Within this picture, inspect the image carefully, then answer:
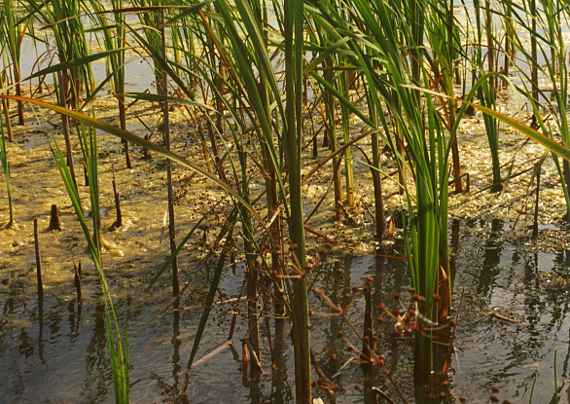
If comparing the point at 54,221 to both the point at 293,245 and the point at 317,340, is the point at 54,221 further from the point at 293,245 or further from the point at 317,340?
the point at 293,245

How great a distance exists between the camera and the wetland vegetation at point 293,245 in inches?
63.6

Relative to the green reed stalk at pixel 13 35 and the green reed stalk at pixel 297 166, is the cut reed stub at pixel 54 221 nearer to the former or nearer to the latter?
the green reed stalk at pixel 13 35

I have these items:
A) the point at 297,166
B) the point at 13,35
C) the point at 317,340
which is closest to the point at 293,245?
the point at 297,166

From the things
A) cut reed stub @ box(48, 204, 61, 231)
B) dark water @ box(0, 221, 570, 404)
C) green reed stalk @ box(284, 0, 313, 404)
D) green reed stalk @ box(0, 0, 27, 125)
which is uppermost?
green reed stalk @ box(0, 0, 27, 125)

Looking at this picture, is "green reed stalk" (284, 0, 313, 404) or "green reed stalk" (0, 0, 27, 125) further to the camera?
"green reed stalk" (0, 0, 27, 125)

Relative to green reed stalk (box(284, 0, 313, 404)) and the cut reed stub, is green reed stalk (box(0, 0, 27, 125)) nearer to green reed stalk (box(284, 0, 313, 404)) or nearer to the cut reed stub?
the cut reed stub

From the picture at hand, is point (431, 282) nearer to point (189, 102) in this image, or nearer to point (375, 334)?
point (375, 334)

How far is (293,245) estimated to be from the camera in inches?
60.8

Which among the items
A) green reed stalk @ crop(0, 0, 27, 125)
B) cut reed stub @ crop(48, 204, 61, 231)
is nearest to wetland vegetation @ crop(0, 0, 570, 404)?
cut reed stub @ crop(48, 204, 61, 231)

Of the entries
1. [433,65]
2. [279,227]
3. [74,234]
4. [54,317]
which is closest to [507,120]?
[279,227]

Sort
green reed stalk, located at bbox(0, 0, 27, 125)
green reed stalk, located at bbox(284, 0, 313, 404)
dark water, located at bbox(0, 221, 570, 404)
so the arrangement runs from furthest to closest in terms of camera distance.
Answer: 1. green reed stalk, located at bbox(0, 0, 27, 125)
2. dark water, located at bbox(0, 221, 570, 404)
3. green reed stalk, located at bbox(284, 0, 313, 404)

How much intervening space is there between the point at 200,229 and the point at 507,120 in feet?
5.75

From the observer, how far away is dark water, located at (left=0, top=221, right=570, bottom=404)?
Result: 199 cm

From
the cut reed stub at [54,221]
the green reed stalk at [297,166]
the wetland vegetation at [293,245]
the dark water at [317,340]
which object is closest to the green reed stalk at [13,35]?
the wetland vegetation at [293,245]
